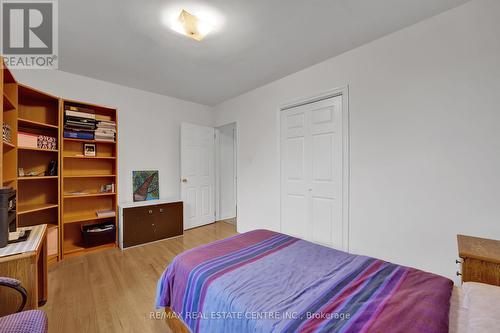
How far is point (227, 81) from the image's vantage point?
10.8 feet

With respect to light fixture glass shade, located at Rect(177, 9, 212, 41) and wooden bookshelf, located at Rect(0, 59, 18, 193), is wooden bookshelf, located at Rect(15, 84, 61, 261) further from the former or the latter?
light fixture glass shade, located at Rect(177, 9, 212, 41)

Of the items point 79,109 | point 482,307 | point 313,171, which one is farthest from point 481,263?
point 79,109

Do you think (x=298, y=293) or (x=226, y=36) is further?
(x=226, y=36)

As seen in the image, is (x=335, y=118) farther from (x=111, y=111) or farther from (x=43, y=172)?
(x=43, y=172)

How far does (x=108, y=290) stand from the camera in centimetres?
205

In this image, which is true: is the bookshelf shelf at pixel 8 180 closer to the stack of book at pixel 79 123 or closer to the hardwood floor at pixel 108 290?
the stack of book at pixel 79 123

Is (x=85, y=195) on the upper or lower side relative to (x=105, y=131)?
lower

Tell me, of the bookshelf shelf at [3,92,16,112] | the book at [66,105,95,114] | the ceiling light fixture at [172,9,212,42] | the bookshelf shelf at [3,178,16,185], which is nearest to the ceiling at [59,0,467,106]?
the ceiling light fixture at [172,9,212,42]

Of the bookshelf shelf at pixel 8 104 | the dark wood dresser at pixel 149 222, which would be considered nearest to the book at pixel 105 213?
the dark wood dresser at pixel 149 222

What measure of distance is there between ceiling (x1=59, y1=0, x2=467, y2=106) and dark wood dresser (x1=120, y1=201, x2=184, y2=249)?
78.9 inches

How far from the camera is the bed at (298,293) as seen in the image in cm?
90

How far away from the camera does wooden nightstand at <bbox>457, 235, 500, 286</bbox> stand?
1273mm

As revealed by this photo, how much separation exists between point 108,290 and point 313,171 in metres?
2.67

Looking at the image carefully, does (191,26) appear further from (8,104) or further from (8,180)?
(8,180)
